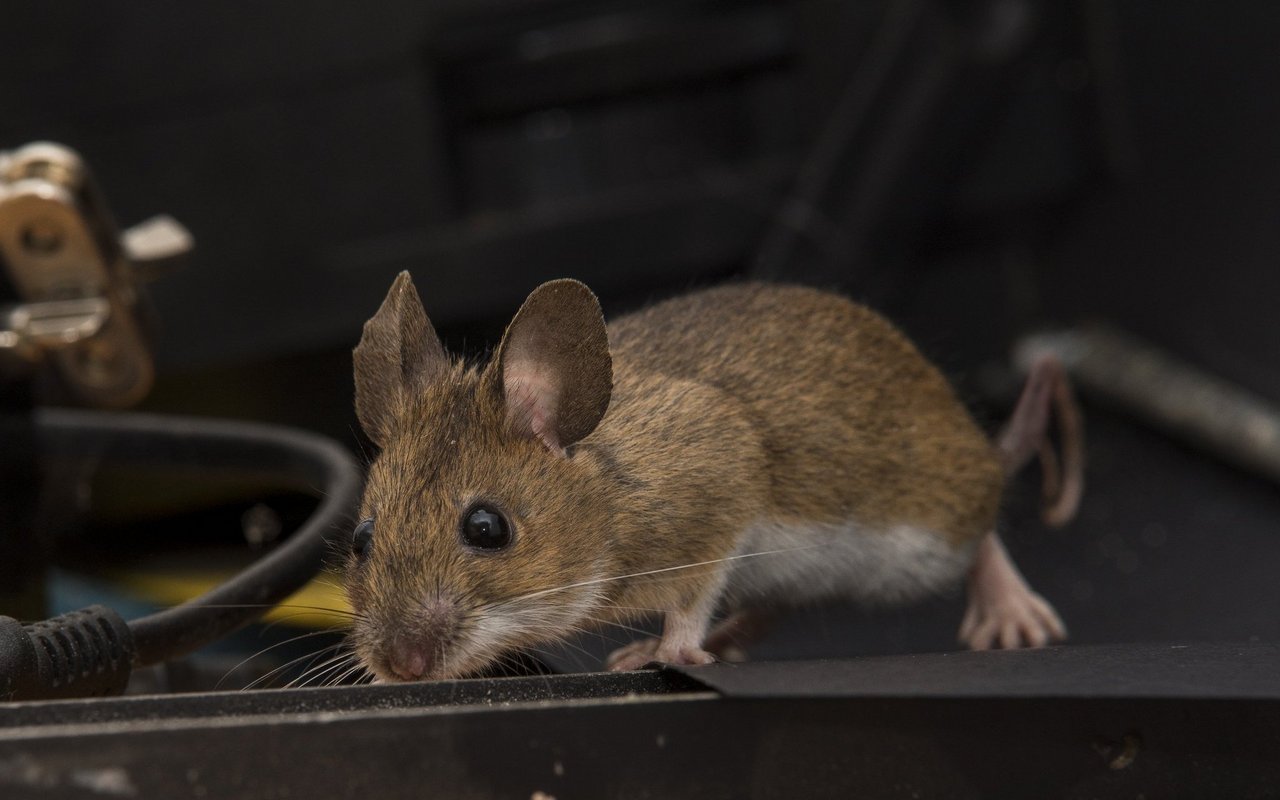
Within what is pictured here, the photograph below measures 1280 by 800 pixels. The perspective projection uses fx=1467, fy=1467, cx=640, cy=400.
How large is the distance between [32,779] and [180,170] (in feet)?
7.70

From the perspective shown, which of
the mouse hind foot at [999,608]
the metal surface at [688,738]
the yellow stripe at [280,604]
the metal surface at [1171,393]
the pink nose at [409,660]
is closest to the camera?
the metal surface at [688,738]

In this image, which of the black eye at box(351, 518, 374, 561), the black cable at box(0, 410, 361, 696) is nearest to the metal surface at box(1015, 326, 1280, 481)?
the black cable at box(0, 410, 361, 696)

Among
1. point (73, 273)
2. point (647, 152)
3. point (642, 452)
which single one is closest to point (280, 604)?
point (642, 452)

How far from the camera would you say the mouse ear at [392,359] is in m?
1.48

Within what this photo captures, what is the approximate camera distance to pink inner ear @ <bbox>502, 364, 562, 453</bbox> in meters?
1.46

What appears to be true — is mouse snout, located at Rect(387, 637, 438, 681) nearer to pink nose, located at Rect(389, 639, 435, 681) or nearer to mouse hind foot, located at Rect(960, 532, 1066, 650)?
pink nose, located at Rect(389, 639, 435, 681)

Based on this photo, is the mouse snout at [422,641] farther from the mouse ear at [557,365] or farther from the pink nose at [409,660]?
the mouse ear at [557,365]

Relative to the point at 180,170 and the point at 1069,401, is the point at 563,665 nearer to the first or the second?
the point at 1069,401

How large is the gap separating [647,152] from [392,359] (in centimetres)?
173

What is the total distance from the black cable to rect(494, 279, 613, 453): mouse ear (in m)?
0.29

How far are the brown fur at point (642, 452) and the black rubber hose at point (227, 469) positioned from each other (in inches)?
4.4

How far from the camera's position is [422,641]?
4.43ft

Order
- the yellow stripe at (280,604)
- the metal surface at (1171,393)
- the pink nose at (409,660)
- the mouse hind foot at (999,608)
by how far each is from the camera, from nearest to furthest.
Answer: the pink nose at (409,660) → the yellow stripe at (280,604) → the mouse hind foot at (999,608) → the metal surface at (1171,393)

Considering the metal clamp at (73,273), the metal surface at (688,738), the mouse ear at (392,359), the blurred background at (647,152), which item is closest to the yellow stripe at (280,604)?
the mouse ear at (392,359)
